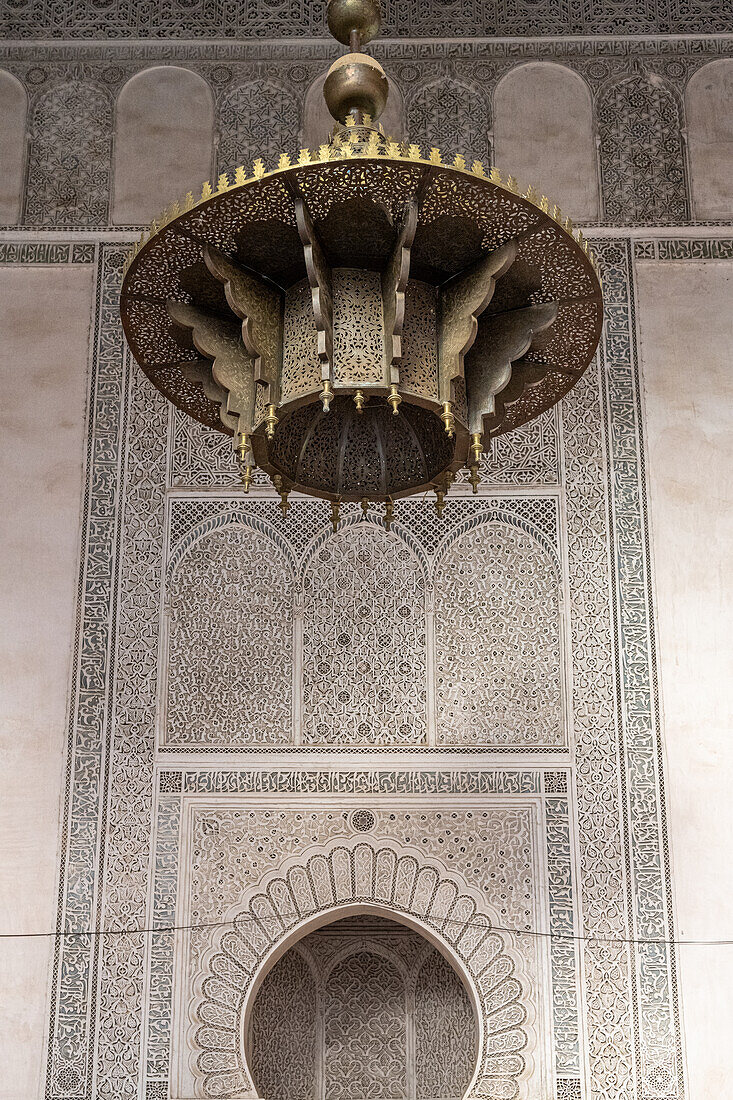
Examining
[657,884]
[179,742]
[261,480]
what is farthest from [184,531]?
[657,884]

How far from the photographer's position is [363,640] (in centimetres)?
483

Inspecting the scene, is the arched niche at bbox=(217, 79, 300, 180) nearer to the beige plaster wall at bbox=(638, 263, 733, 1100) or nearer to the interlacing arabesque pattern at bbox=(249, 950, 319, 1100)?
the beige plaster wall at bbox=(638, 263, 733, 1100)

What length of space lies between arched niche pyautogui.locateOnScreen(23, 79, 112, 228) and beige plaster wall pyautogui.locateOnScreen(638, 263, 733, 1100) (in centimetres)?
227

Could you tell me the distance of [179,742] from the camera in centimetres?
471

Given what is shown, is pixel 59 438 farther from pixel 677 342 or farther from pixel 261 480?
pixel 677 342

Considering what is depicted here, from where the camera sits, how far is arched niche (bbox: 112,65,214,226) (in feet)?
17.6

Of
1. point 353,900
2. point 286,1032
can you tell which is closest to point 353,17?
point 353,900

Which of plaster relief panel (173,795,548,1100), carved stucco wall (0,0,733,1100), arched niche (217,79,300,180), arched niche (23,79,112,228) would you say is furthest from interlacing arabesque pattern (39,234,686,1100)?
arched niche (217,79,300,180)

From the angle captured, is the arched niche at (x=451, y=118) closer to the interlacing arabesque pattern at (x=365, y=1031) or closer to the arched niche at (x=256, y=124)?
the arched niche at (x=256, y=124)

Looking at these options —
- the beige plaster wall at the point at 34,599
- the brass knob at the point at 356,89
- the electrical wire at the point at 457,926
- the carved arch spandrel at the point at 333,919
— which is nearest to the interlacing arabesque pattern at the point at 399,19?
the beige plaster wall at the point at 34,599

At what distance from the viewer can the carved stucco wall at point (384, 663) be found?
443 centimetres

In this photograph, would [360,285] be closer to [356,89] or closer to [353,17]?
[356,89]

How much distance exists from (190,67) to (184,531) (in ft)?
6.78

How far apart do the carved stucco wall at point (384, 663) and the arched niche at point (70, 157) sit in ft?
0.04
